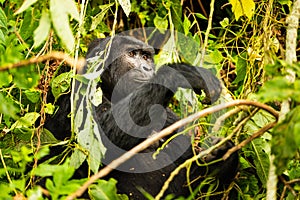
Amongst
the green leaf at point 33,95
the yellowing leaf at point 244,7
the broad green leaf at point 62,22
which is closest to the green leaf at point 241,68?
the yellowing leaf at point 244,7

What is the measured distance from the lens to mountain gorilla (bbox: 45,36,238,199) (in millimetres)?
3145

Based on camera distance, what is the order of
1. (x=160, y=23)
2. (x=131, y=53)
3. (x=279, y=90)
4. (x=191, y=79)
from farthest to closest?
(x=160, y=23)
(x=131, y=53)
(x=191, y=79)
(x=279, y=90)

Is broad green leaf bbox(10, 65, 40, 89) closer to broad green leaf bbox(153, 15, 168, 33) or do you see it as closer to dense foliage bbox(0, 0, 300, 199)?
dense foliage bbox(0, 0, 300, 199)

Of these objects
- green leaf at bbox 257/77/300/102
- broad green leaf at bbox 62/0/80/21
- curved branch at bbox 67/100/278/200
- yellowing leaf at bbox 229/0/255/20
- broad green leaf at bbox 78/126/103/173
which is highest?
broad green leaf at bbox 62/0/80/21

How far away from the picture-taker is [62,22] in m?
1.92

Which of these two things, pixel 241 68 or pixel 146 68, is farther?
pixel 146 68

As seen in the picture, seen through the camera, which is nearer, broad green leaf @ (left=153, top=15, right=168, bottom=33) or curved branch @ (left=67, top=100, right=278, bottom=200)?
curved branch @ (left=67, top=100, right=278, bottom=200)

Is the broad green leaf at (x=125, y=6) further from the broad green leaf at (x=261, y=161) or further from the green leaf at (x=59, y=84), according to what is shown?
the broad green leaf at (x=261, y=161)

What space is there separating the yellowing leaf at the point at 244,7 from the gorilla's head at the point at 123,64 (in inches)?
24.4

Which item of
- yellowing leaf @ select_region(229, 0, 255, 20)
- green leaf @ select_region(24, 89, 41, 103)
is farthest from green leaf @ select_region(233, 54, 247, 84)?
green leaf @ select_region(24, 89, 41, 103)

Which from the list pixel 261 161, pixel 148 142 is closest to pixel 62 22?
pixel 148 142

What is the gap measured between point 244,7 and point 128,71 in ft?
2.63

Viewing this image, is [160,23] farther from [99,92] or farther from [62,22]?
[62,22]

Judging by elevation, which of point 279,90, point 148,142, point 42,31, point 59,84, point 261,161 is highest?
point 42,31
